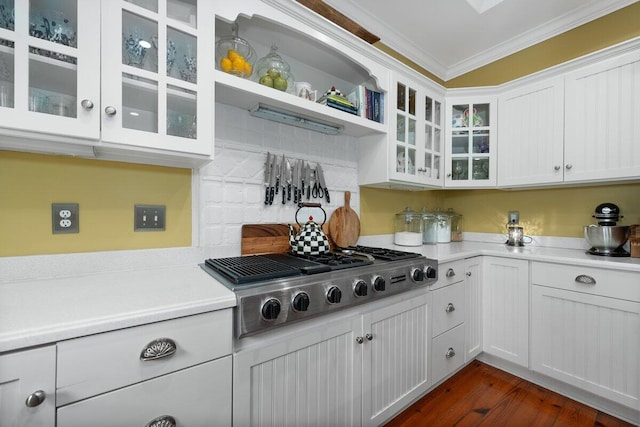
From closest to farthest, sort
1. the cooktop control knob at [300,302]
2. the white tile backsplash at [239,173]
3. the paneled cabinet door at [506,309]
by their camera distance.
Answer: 1. the cooktop control knob at [300,302]
2. the white tile backsplash at [239,173]
3. the paneled cabinet door at [506,309]

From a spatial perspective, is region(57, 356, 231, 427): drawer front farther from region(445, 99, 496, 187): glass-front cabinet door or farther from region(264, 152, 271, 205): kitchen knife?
region(445, 99, 496, 187): glass-front cabinet door

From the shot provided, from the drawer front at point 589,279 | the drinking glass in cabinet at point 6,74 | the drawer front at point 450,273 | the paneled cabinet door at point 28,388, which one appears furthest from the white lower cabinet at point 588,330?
the drinking glass in cabinet at point 6,74

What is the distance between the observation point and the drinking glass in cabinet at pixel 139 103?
3.21 ft

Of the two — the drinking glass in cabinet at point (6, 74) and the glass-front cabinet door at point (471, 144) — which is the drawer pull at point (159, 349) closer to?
the drinking glass in cabinet at point (6, 74)

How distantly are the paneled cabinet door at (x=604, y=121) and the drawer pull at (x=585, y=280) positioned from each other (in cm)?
65

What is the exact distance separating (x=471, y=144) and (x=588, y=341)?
1.54 m

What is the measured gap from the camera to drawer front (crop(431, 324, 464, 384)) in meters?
1.71

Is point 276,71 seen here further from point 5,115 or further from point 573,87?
point 573,87

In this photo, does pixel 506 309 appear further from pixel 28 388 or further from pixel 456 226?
pixel 28 388

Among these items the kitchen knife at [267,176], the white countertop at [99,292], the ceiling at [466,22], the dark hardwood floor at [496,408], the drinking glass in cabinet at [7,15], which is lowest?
the dark hardwood floor at [496,408]

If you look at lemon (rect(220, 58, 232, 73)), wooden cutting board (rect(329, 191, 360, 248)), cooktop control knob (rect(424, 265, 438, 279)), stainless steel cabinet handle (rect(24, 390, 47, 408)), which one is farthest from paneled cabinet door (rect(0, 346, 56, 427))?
cooktop control knob (rect(424, 265, 438, 279))

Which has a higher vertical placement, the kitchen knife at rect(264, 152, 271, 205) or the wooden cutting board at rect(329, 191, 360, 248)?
the kitchen knife at rect(264, 152, 271, 205)

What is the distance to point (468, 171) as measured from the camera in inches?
92.1

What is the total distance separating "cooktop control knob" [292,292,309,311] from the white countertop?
229 millimetres
